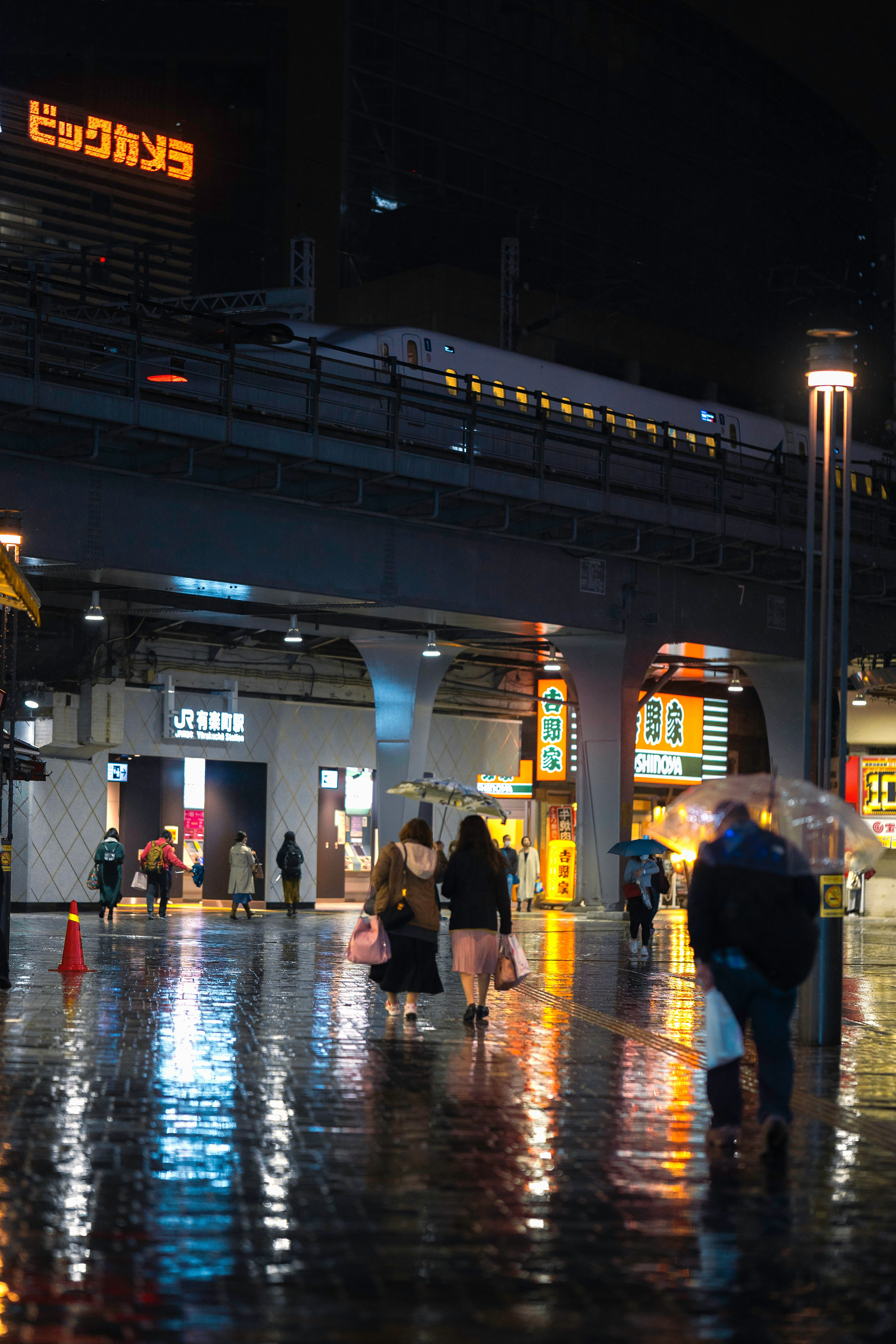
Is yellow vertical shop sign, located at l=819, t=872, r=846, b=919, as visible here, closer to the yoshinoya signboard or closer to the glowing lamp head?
the glowing lamp head

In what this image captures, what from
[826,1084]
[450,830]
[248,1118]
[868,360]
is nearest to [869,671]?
[450,830]

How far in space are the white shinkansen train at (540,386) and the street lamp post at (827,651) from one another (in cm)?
1070

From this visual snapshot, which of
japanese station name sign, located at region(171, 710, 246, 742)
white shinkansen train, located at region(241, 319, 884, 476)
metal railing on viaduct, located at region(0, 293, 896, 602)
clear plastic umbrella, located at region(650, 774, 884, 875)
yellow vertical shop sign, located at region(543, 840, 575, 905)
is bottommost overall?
yellow vertical shop sign, located at region(543, 840, 575, 905)

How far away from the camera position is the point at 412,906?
13.4 meters

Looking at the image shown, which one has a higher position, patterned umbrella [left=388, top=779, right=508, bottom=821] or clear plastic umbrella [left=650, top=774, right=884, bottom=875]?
clear plastic umbrella [left=650, top=774, right=884, bottom=875]

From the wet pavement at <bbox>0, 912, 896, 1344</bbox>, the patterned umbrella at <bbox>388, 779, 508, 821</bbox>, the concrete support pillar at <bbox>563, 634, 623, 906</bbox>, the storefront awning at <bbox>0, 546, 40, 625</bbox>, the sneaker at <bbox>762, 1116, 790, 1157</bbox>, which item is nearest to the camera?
the wet pavement at <bbox>0, 912, 896, 1344</bbox>

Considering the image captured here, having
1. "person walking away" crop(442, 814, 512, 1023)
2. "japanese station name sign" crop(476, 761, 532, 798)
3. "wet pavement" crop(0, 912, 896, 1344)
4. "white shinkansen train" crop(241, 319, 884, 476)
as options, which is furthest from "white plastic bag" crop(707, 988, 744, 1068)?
"japanese station name sign" crop(476, 761, 532, 798)

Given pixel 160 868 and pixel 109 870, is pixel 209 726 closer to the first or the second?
pixel 160 868

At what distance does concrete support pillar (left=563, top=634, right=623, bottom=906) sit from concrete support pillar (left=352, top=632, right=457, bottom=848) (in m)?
3.85

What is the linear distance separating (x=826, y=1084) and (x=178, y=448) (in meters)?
15.3

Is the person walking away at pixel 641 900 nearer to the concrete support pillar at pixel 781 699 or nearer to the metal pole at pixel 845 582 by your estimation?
the metal pole at pixel 845 582

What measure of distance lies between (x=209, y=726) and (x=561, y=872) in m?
10.7

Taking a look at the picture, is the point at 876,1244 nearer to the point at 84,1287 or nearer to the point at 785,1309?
the point at 785,1309

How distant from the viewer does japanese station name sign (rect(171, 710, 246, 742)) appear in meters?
39.5
